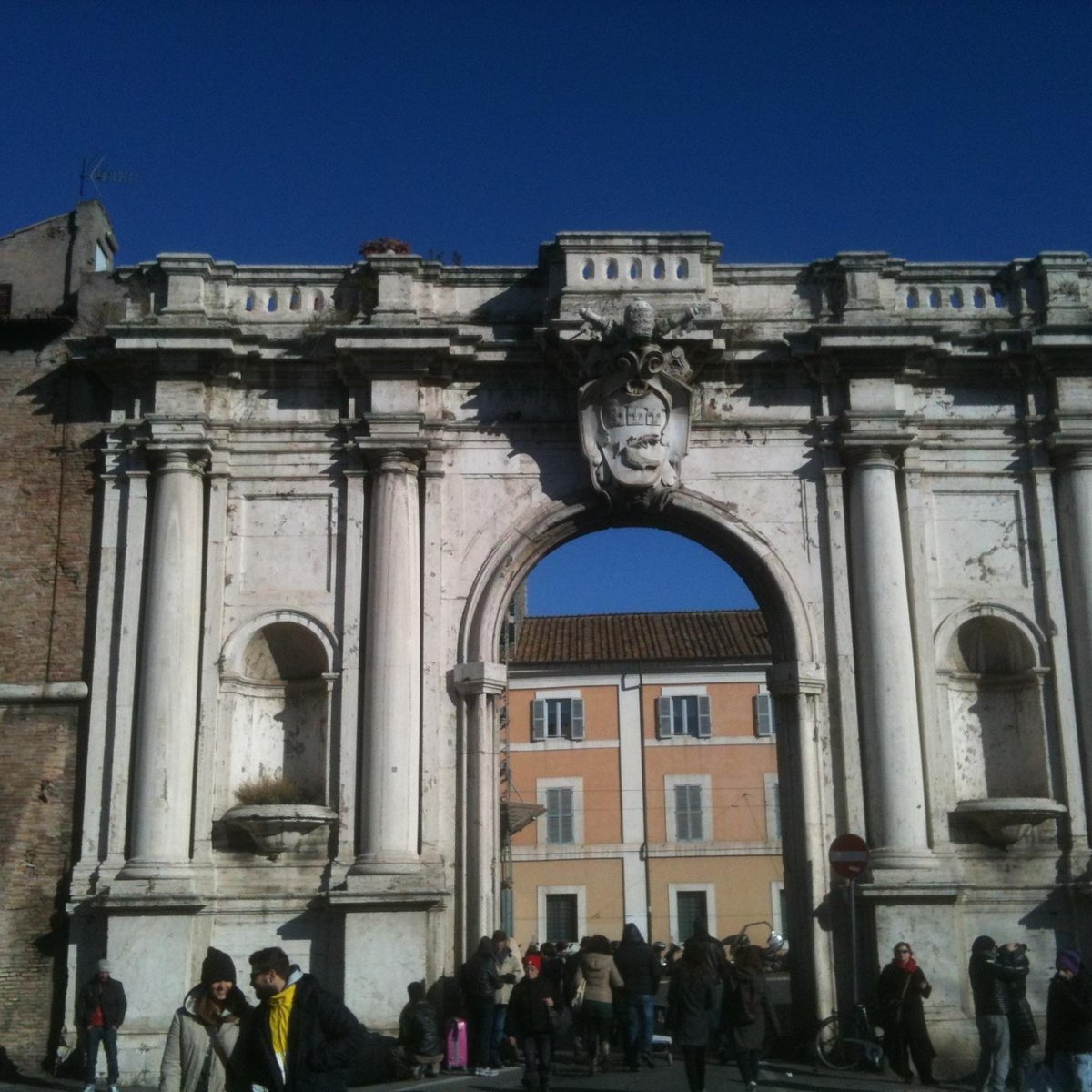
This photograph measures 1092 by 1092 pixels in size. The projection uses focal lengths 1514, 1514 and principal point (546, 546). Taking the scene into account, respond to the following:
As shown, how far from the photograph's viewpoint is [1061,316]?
17.0m

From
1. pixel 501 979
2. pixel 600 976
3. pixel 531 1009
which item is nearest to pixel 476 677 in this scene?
pixel 501 979

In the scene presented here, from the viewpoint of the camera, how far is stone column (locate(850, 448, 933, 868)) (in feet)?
50.6

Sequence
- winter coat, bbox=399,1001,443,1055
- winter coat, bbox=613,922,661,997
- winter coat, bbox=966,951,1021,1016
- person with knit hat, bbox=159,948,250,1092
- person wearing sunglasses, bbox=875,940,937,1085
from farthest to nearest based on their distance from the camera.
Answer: winter coat, bbox=613,922,661,997 → winter coat, bbox=399,1001,443,1055 → person wearing sunglasses, bbox=875,940,937,1085 → winter coat, bbox=966,951,1021,1016 → person with knit hat, bbox=159,948,250,1092

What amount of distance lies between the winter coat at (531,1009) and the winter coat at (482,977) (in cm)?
101

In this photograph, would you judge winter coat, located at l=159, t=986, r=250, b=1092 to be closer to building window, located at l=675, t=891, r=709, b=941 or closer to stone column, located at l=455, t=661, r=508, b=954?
stone column, located at l=455, t=661, r=508, b=954

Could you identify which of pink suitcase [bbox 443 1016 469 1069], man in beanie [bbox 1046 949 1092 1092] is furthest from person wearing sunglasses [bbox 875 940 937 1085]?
pink suitcase [bbox 443 1016 469 1069]

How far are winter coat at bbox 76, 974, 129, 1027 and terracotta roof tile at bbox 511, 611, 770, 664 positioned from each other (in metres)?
25.1

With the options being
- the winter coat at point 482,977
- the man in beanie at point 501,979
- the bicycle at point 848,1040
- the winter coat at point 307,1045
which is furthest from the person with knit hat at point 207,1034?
the bicycle at point 848,1040

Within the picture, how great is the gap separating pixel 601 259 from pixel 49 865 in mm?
8761

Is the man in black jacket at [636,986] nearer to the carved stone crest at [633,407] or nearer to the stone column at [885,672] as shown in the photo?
the stone column at [885,672]

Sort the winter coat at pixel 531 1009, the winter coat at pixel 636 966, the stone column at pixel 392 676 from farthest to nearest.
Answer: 1. the stone column at pixel 392 676
2. the winter coat at pixel 636 966
3. the winter coat at pixel 531 1009

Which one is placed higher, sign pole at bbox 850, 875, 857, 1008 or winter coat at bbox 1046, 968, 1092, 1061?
sign pole at bbox 850, 875, 857, 1008

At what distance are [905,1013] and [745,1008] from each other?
94.4 inches

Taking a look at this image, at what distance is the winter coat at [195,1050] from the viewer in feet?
24.2
